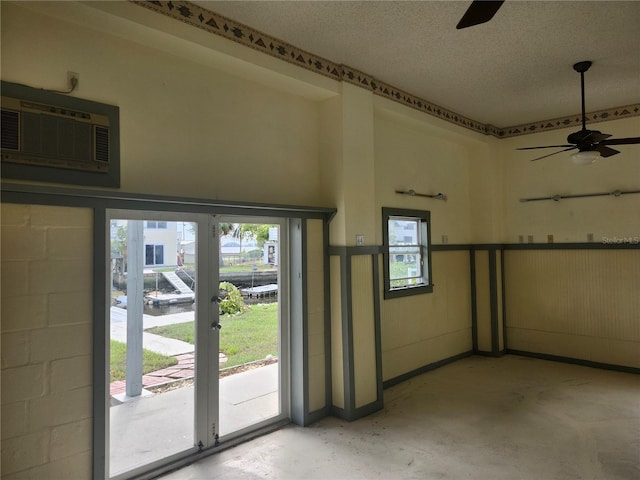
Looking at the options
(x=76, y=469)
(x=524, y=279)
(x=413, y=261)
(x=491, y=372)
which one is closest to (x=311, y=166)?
(x=413, y=261)

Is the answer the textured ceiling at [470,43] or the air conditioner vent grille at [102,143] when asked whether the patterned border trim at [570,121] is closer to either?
the textured ceiling at [470,43]

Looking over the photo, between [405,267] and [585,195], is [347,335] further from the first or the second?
[585,195]

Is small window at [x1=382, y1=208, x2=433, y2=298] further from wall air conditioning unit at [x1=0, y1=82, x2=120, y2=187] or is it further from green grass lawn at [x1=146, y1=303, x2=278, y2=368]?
wall air conditioning unit at [x1=0, y1=82, x2=120, y2=187]

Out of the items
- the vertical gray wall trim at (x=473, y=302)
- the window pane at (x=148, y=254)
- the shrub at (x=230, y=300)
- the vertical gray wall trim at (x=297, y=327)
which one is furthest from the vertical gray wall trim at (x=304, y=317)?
the vertical gray wall trim at (x=473, y=302)

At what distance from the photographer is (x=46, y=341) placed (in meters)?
2.41

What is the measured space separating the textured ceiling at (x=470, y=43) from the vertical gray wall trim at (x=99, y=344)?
5.48 ft

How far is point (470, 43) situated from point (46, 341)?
370 cm

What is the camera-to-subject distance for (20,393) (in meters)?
2.32

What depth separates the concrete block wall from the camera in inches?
90.3

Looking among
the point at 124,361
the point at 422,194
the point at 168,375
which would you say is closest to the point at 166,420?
the point at 168,375

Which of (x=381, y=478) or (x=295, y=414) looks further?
(x=295, y=414)

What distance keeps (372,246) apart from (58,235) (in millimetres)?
2614

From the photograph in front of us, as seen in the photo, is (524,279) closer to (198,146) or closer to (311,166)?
(311,166)

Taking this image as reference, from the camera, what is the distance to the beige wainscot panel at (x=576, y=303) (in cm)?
523
